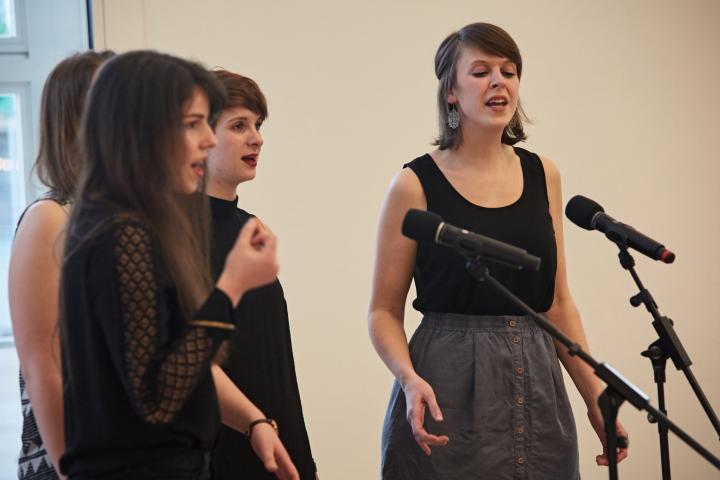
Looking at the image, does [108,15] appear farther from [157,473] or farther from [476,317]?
[157,473]

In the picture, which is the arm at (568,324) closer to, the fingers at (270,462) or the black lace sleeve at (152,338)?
the fingers at (270,462)

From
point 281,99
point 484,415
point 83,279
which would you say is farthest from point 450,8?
point 83,279

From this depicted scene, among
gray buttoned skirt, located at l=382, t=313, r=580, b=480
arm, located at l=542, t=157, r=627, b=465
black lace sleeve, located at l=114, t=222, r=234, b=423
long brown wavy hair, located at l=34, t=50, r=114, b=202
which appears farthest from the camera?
arm, located at l=542, t=157, r=627, b=465

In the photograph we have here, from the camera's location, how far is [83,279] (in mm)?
1237

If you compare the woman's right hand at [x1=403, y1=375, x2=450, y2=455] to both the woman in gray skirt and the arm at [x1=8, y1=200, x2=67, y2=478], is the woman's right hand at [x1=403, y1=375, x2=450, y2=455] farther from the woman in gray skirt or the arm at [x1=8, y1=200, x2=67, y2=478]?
the arm at [x1=8, y1=200, x2=67, y2=478]

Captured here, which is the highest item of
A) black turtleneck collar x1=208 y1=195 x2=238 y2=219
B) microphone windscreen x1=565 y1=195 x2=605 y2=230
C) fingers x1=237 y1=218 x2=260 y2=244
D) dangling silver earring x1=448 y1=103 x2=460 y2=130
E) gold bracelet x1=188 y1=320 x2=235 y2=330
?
dangling silver earring x1=448 y1=103 x2=460 y2=130

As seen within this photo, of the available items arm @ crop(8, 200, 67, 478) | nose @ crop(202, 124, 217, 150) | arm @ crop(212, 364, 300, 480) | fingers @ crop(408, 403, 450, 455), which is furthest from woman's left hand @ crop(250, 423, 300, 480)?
nose @ crop(202, 124, 217, 150)

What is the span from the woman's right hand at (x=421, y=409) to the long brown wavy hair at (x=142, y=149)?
681 millimetres

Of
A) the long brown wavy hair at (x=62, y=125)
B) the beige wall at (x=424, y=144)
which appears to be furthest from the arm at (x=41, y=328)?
the beige wall at (x=424, y=144)

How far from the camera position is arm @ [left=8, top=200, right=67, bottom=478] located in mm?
1465

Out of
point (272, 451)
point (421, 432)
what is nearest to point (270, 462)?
point (272, 451)

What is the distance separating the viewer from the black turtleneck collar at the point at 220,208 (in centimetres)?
212

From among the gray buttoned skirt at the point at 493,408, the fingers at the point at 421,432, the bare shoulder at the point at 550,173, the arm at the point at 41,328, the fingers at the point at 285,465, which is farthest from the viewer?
the bare shoulder at the point at 550,173

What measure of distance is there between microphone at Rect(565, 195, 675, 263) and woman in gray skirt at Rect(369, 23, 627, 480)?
172 millimetres
